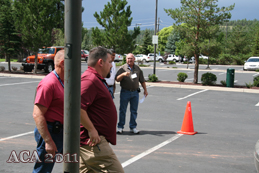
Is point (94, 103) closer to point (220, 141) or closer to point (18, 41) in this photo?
point (220, 141)

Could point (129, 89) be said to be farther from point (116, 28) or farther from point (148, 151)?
point (116, 28)

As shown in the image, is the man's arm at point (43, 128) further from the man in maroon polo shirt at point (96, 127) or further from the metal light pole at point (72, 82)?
the metal light pole at point (72, 82)

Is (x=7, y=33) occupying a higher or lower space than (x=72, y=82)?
higher

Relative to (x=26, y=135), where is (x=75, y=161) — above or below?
above

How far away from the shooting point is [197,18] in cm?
1969

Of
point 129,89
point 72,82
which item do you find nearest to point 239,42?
point 129,89

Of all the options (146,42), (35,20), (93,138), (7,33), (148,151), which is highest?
(146,42)

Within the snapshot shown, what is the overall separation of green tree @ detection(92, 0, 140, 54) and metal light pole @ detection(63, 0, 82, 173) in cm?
2472

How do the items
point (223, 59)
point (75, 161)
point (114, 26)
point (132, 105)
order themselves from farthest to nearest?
point (223, 59) < point (114, 26) < point (132, 105) < point (75, 161)

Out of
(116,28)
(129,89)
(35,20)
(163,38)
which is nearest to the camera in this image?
(129,89)

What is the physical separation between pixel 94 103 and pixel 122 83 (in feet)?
14.3

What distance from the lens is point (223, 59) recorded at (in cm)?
5116

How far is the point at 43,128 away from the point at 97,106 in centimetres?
62

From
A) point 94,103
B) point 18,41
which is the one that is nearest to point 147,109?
point 94,103
